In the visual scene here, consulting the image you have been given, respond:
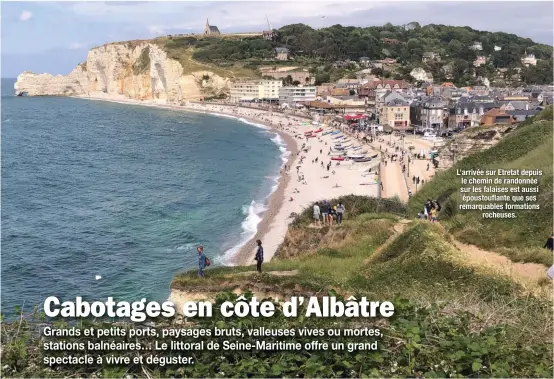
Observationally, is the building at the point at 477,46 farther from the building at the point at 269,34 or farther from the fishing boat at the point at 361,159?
the fishing boat at the point at 361,159

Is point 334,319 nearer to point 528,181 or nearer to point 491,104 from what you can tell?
point 528,181

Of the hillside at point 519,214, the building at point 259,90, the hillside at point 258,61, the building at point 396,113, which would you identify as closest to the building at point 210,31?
the hillside at point 258,61

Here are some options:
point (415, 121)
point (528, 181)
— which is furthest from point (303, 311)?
point (415, 121)

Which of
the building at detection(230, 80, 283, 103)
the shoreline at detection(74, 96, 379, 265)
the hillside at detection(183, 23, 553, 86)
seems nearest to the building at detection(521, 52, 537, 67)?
the hillside at detection(183, 23, 553, 86)

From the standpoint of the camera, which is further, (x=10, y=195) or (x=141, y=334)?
(x=10, y=195)

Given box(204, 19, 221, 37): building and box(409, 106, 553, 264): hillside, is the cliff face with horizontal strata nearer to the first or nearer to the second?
box(204, 19, 221, 37): building
